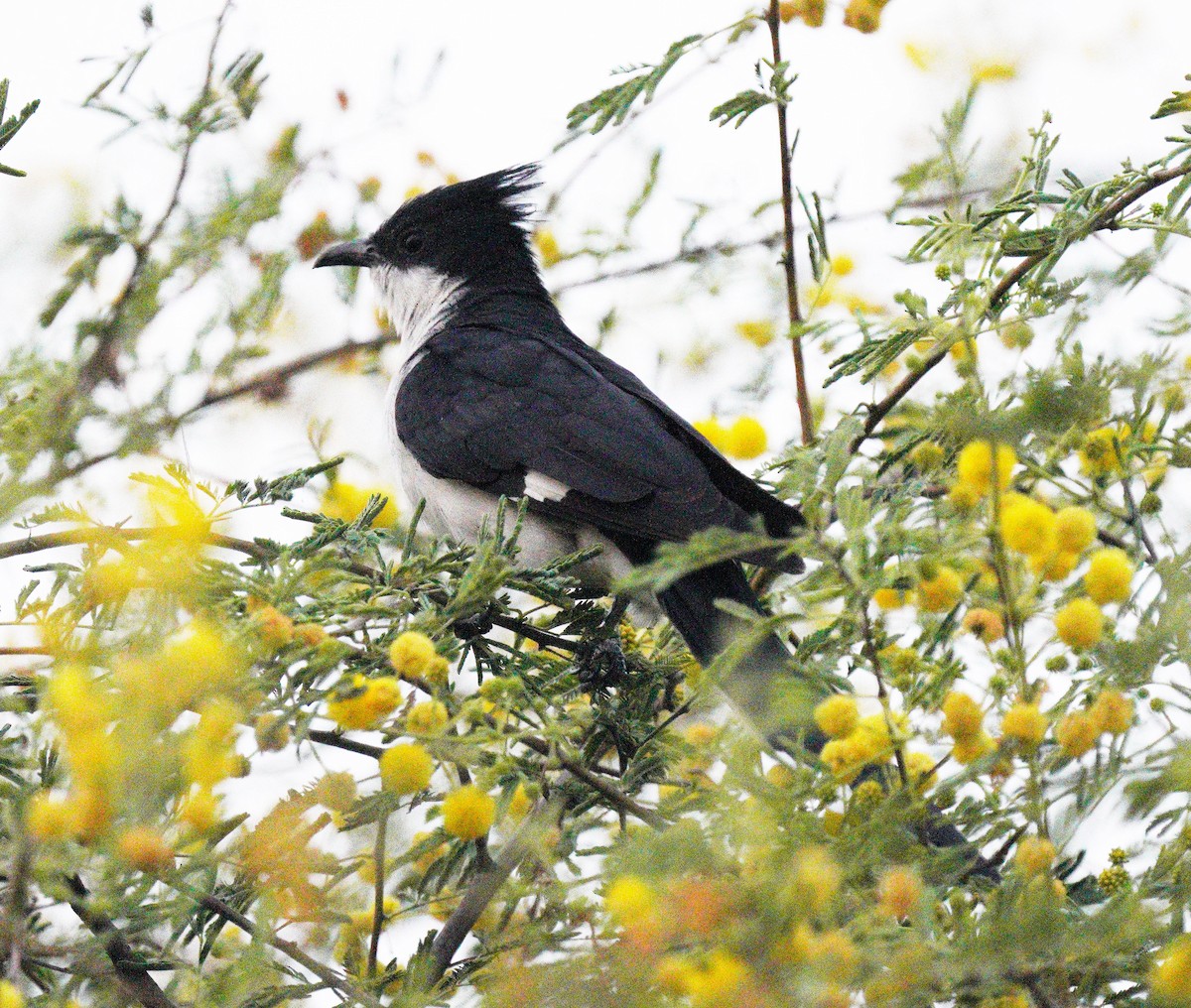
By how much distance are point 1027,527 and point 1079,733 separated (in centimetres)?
26

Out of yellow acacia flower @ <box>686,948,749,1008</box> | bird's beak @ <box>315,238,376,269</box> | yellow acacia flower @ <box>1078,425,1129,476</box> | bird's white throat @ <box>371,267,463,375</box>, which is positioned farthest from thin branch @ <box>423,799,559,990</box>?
→ bird's beak @ <box>315,238,376,269</box>

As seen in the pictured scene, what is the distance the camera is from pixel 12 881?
1.51m

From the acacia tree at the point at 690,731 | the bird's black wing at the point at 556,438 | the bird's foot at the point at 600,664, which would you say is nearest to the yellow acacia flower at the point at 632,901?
the acacia tree at the point at 690,731

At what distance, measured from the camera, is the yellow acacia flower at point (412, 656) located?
189 cm

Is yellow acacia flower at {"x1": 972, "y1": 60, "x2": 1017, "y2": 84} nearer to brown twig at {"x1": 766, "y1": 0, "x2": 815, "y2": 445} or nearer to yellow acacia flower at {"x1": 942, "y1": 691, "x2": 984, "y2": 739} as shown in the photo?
brown twig at {"x1": 766, "y1": 0, "x2": 815, "y2": 445}

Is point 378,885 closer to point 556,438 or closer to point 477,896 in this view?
point 477,896

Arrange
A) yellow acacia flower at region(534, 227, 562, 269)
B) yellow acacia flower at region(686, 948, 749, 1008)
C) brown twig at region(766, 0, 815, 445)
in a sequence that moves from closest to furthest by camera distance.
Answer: yellow acacia flower at region(686, 948, 749, 1008)
brown twig at region(766, 0, 815, 445)
yellow acacia flower at region(534, 227, 562, 269)

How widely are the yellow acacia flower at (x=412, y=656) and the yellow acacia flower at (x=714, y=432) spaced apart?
2.21m

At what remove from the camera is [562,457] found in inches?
155

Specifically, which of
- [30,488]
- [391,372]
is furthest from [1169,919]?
[391,372]

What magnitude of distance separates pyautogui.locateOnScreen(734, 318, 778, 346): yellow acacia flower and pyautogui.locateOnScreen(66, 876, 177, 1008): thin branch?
2.87 metres

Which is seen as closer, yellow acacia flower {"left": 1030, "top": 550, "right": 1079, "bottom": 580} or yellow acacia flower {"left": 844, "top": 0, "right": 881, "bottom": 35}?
yellow acacia flower {"left": 1030, "top": 550, "right": 1079, "bottom": 580}

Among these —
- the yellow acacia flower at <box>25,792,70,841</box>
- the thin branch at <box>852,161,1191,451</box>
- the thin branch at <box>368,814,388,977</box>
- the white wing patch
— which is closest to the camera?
the yellow acacia flower at <box>25,792,70,841</box>

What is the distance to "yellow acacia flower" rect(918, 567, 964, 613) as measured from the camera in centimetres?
171
